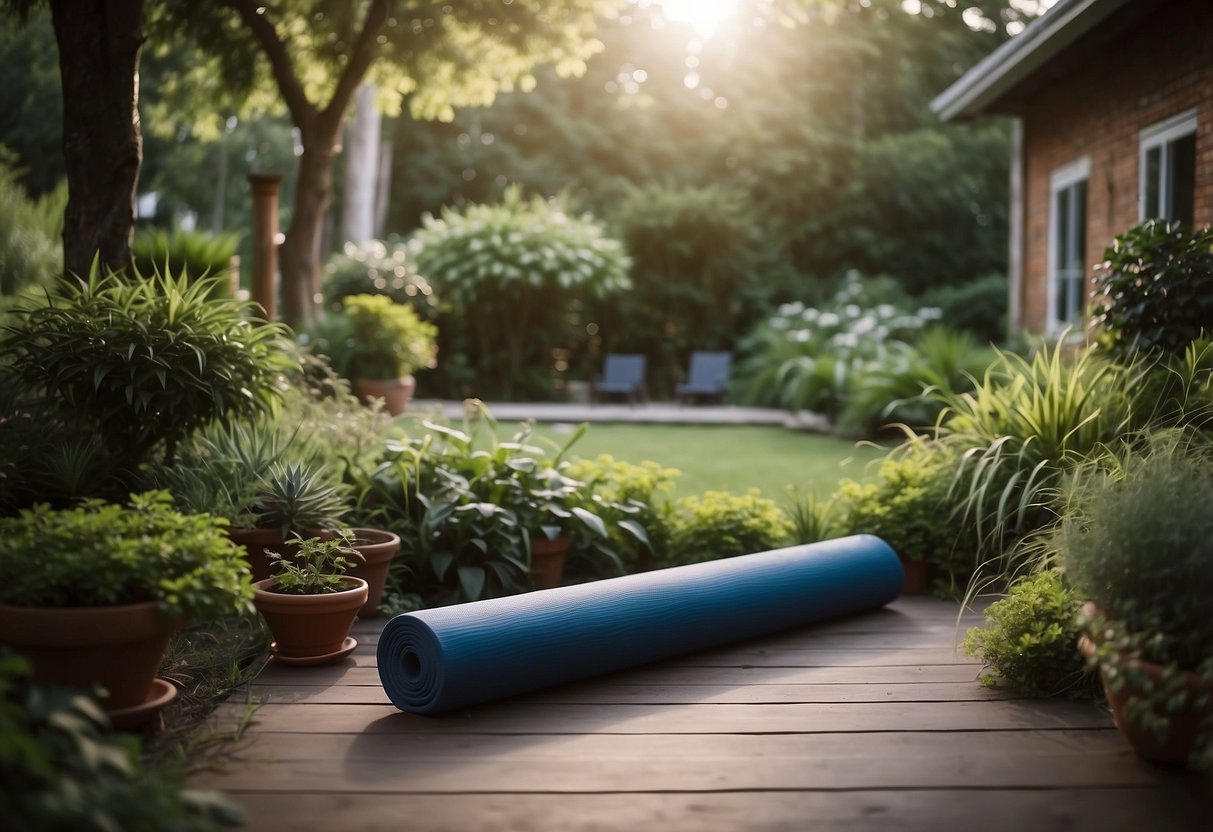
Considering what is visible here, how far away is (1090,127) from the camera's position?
969 cm

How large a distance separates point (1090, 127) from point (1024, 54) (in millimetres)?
1285

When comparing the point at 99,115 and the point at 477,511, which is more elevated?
the point at 99,115

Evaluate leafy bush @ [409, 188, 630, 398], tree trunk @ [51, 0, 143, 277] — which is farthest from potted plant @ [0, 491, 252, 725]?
leafy bush @ [409, 188, 630, 398]

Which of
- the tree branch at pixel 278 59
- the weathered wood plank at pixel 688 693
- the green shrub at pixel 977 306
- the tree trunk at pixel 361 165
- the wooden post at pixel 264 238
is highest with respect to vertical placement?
the tree trunk at pixel 361 165

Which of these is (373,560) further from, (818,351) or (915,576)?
(818,351)

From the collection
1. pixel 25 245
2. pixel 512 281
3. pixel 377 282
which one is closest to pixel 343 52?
pixel 377 282

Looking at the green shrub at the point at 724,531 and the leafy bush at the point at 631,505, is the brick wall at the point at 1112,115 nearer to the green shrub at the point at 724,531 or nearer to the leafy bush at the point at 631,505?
the green shrub at the point at 724,531

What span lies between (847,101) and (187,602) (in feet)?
83.1

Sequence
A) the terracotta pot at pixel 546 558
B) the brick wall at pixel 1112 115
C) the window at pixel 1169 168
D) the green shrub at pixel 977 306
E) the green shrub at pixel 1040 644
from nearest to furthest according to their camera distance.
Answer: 1. the green shrub at pixel 1040 644
2. the terracotta pot at pixel 546 558
3. the brick wall at pixel 1112 115
4. the window at pixel 1169 168
5. the green shrub at pixel 977 306

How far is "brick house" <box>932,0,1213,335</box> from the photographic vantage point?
7684 millimetres

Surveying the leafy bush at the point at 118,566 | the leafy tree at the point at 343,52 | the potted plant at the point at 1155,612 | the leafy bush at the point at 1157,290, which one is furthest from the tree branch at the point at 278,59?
the potted plant at the point at 1155,612

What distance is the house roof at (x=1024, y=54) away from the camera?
25.4 feet

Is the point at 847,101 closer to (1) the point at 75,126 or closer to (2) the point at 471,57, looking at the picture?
(2) the point at 471,57

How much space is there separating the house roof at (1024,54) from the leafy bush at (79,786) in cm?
757
